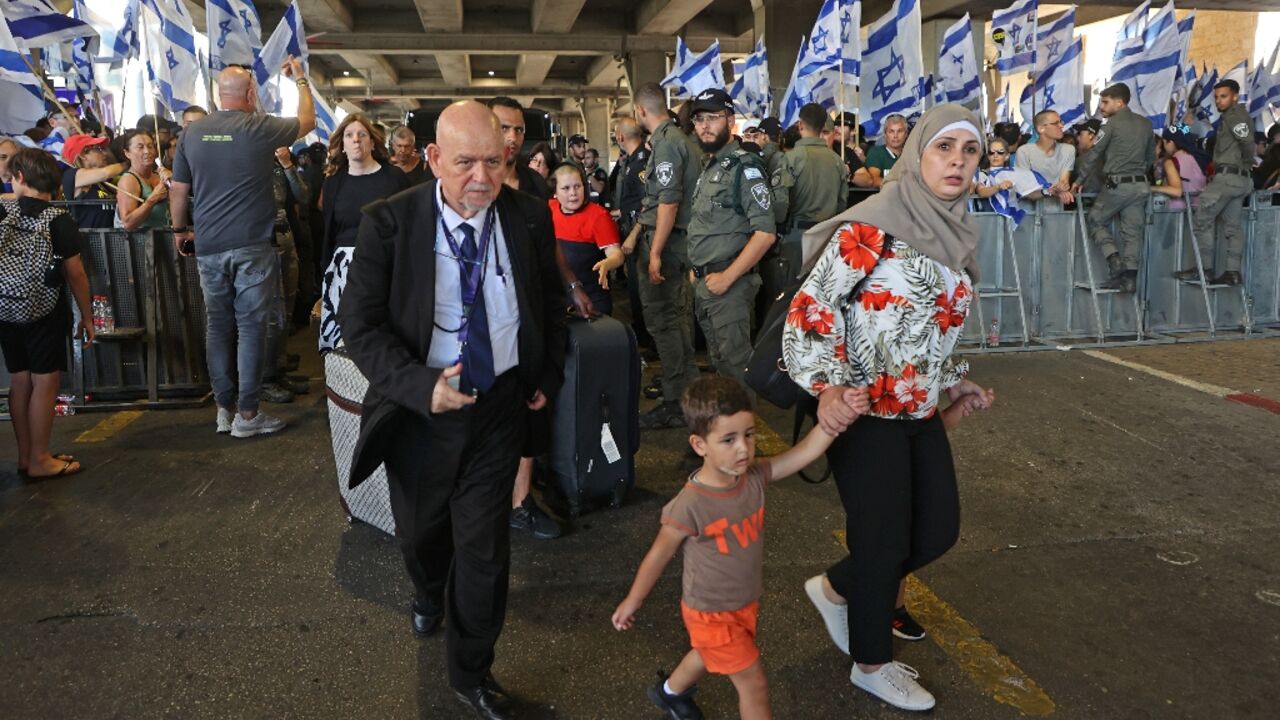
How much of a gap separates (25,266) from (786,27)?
60.7 feet

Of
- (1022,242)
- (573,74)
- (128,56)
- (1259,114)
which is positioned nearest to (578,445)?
(1022,242)

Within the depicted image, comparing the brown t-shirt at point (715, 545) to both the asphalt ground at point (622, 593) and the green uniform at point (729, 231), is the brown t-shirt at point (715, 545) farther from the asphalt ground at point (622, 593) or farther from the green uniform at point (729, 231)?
the green uniform at point (729, 231)

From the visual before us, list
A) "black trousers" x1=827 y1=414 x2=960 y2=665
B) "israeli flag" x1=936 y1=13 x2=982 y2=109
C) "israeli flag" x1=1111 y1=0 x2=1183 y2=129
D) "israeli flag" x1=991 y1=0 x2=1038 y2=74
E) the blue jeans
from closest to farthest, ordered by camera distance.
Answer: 1. "black trousers" x1=827 y1=414 x2=960 y2=665
2. the blue jeans
3. "israeli flag" x1=936 y1=13 x2=982 y2=109
4. "israeli flag" x1=1111 y1=0 x2=1183 y2=129
5. "israeli flag" x1=991 y1=0 x2=1038 y2=74

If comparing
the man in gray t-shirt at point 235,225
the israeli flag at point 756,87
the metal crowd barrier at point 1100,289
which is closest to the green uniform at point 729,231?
the man in gray t-shirt at point 235,225

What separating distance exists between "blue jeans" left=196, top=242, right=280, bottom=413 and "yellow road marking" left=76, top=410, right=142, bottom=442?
820 mm

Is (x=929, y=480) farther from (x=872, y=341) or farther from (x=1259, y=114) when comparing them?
(x=1259, y=114)

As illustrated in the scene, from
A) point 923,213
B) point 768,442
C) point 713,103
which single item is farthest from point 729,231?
point 923,213

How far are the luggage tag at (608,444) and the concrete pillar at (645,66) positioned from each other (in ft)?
78.1

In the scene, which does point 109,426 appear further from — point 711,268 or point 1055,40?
point 1055,40

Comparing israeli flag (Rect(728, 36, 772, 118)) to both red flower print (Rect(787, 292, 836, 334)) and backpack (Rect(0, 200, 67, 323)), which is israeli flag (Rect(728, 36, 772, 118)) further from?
red flower print (Rect(787, 292, 836, 334))

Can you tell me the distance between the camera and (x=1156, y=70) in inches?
415

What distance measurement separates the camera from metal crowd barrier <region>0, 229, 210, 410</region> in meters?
7.06

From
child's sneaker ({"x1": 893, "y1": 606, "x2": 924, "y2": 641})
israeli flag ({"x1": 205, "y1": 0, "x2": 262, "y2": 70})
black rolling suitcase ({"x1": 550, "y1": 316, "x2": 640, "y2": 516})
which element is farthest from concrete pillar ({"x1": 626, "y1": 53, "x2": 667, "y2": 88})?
child's sneaker ({"x1": 893, "y1": 606, "x2": 924, "y2": 641})

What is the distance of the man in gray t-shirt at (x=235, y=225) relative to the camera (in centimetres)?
604
